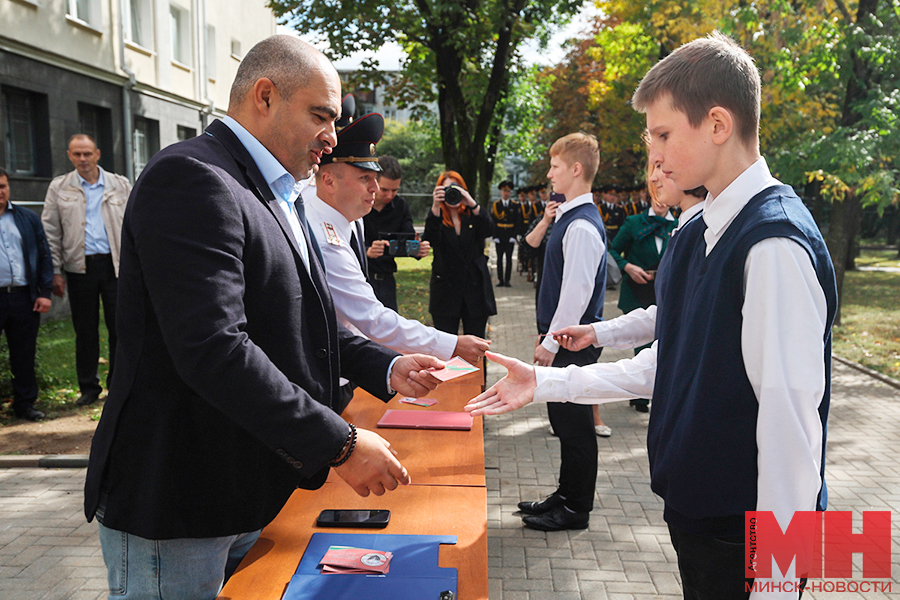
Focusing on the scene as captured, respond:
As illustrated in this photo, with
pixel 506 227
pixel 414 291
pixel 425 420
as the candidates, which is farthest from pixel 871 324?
pixel 425 420

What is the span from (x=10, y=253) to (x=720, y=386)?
667cm

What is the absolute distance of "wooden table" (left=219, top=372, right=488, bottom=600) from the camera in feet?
6.26

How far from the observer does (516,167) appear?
201 ft

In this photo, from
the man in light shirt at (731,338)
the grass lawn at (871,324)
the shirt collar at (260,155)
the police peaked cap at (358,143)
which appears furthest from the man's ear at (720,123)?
the grass lawn at (871,324)

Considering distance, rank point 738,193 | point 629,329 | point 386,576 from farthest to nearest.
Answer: point 629,329 < point 386,576 < point 738,193

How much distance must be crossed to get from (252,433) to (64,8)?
14.4 meters

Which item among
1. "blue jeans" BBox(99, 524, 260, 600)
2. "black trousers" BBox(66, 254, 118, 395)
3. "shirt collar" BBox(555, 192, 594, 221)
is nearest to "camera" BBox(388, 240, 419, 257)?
"shirt collar" BBox(555, 192, 594, 221)

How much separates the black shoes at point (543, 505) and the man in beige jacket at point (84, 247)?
14.7 feet

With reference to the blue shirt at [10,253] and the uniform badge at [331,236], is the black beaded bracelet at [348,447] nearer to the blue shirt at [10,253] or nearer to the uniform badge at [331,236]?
the uniform badge at [331,236]

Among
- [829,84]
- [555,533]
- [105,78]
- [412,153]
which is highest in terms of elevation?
[412,153]

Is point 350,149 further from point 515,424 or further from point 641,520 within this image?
point 515,424

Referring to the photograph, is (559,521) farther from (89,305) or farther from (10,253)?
(10,253)

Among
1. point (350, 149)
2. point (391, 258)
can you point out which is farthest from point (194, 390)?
point (391, 258)

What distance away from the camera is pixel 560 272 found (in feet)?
16.1
